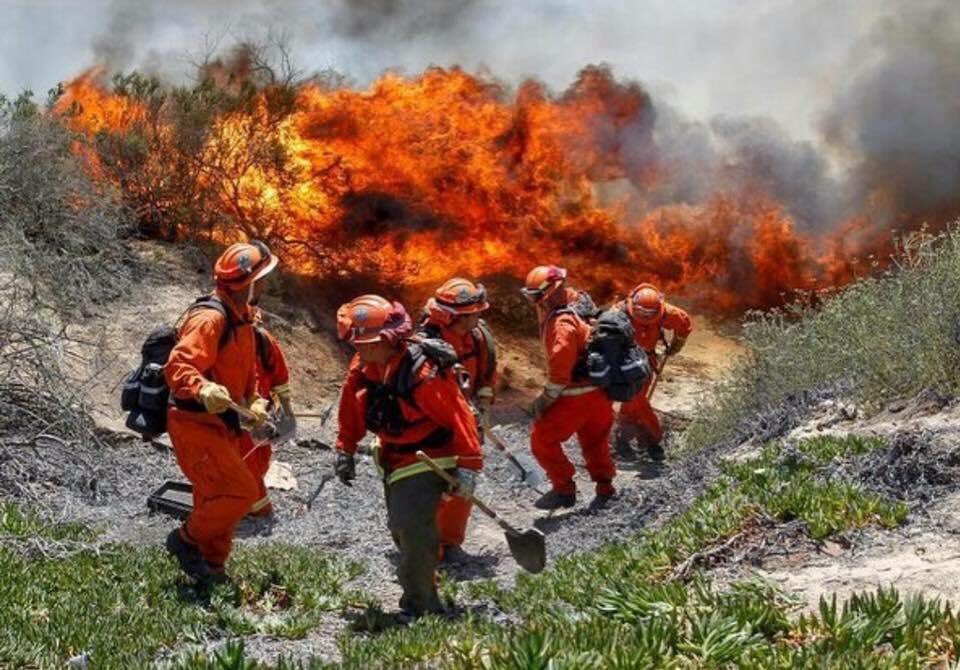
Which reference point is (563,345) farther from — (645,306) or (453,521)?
(645,306)

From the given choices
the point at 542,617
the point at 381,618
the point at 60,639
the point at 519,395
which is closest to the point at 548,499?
the point at 381,618

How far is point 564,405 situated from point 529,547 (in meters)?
2.96

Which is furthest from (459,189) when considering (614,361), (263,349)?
(263,349)

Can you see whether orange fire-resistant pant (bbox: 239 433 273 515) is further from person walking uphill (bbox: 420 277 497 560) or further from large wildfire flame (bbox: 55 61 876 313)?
large wildfire flame (bbox: 55 61 876 313)

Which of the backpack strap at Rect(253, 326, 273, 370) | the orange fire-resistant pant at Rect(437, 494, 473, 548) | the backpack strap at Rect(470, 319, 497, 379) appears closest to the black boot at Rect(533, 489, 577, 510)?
the backpack strap at Rect(470, 319, 497, 379)

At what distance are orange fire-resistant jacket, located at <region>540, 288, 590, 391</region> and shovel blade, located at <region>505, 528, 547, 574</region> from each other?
280cm

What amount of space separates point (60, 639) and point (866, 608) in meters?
3.32

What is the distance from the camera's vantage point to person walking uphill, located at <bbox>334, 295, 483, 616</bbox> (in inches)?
233

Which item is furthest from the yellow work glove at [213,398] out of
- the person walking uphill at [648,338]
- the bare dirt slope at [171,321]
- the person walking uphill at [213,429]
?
the bare dirt slope at [171,321]

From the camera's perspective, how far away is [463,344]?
8719 millimetres

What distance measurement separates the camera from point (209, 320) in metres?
6.27

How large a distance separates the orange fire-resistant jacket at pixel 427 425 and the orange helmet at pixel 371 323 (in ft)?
0.47

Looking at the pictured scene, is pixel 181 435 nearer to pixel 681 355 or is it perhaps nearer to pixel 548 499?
pixel 548 499

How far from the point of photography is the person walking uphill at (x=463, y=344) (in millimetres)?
7520
